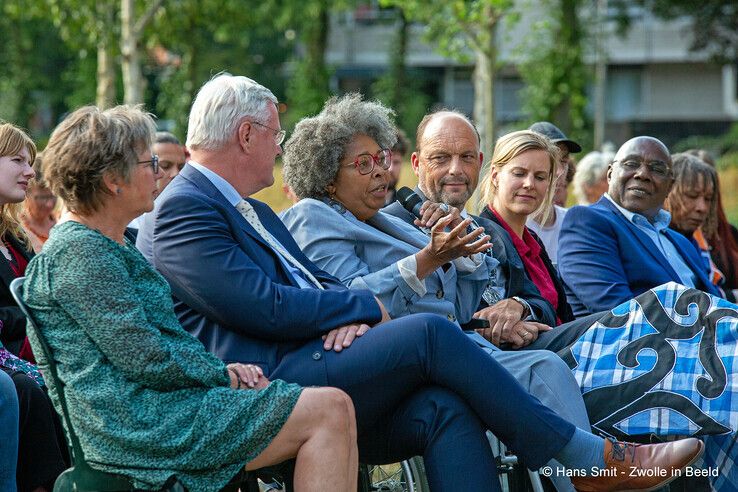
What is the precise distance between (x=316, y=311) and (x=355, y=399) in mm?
325

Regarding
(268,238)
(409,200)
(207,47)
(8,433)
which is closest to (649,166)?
(409,200)

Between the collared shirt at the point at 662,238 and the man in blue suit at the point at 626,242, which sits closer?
the man in blue suit at the point at 626,242

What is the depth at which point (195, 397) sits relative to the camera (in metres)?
3.20

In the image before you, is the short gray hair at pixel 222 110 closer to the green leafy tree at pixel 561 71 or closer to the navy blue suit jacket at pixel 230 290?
the navy blue suit jacket at pixel 230 290

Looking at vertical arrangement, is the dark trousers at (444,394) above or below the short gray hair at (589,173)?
below

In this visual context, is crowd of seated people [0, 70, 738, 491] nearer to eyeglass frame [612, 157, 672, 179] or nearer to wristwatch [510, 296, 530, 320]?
wristwatch [510, 296, 530, 320]

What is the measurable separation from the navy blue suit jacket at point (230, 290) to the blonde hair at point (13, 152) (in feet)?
3.48

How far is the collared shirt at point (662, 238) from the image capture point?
5.80 m

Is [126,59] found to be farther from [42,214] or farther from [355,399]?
[355,399]

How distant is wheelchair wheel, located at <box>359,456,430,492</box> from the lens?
3951 mm

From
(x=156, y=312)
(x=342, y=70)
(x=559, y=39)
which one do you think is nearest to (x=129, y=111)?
(x=156, y=312)

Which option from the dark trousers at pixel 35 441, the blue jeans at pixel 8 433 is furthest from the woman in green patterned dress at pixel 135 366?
the dark trousers at pixel 35 441

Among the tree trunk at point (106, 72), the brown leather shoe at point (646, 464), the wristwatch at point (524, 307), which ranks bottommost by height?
the brown leather shoe at point (646, 464)

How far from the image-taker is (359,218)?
4543 mm
